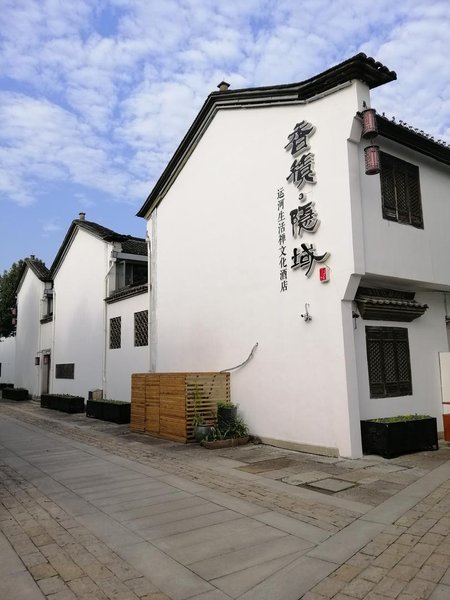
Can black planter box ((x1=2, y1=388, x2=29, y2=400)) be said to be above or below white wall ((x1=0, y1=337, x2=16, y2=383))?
below

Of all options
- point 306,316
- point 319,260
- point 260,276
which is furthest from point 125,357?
point 319,260

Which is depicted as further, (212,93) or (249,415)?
(212,93)

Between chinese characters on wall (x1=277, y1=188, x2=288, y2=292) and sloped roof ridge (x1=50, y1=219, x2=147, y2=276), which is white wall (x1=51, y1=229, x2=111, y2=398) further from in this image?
chinese characters on wall (x1=277, y1=188, x2=288, y2=292)

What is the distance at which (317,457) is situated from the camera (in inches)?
342

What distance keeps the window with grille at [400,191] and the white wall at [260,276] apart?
5.00 ft

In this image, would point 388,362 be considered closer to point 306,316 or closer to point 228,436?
point 306,316

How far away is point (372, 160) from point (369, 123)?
0.66 meters

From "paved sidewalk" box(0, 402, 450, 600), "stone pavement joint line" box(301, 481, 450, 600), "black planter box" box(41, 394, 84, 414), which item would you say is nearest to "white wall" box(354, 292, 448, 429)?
"paved sidewalk" box(0, 402, 450, 600)

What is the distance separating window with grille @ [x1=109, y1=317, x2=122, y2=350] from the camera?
17.6 m

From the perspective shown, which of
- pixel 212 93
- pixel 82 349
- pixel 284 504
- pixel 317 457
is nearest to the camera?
pixel 284 504

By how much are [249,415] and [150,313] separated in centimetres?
576

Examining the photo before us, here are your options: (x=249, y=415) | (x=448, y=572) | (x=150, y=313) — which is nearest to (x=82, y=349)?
(x=150, y=313)

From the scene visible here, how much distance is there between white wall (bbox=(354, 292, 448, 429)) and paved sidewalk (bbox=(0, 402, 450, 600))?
1256mm

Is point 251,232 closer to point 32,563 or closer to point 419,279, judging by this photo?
point 419,279
